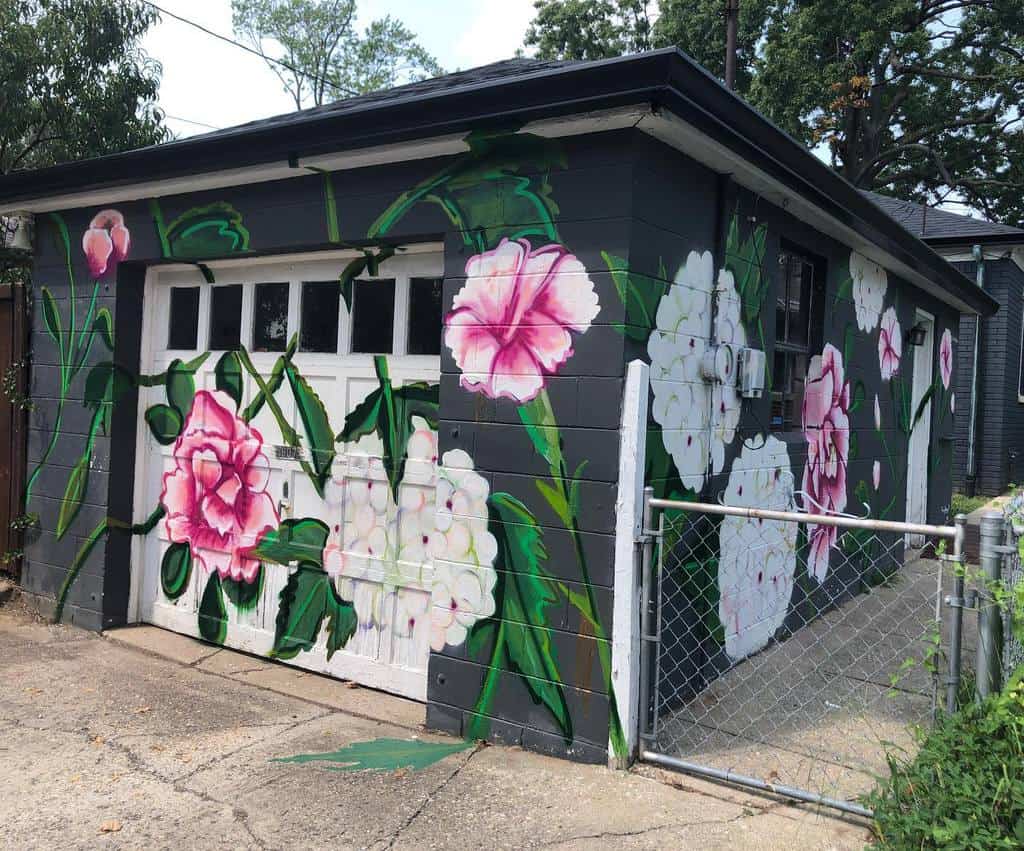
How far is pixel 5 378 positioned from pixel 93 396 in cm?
106

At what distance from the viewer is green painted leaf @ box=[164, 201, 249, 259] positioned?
16.5 ft

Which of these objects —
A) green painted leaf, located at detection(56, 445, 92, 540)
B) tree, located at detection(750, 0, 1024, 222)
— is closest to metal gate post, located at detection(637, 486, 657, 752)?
green painted leaf, located at detection(56, 445, 92, 540)

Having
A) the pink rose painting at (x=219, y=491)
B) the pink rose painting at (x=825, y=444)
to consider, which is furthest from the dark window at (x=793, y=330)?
the pink rose painting at (x=219, y=491)

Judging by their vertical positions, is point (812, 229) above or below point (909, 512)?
above

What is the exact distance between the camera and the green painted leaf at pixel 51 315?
5969 mm

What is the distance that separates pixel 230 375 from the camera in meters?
5.33

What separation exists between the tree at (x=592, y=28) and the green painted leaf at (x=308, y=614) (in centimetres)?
2679

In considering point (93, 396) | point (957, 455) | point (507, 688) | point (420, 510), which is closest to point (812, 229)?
point (420, 510)

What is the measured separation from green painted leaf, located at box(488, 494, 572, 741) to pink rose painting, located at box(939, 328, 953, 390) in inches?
283

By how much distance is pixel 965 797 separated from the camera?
2602mm

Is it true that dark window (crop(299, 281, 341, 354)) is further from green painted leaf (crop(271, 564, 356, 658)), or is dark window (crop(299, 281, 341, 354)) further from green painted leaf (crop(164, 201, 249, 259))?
green painted leaf (crop(271, 564, 356, 658))

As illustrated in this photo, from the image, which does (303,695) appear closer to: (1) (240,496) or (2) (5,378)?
(1) (240,496)

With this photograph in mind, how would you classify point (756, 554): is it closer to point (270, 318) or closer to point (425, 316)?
point (425, 316)

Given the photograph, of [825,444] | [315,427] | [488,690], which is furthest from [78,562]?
[825,444]
